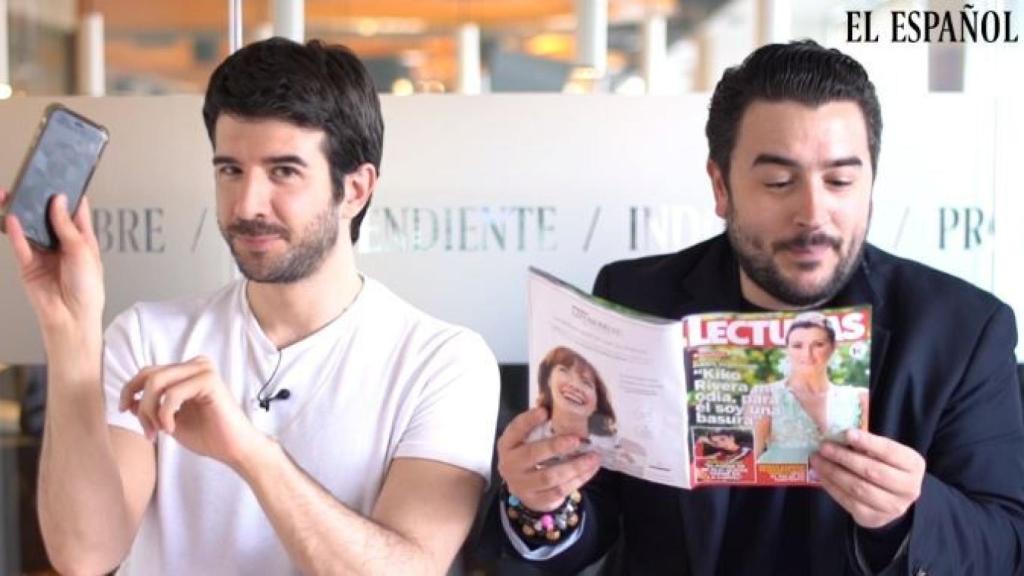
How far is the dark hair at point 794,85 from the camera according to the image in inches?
64.0

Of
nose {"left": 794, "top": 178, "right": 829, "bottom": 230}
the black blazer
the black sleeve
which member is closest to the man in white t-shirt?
the black blazer

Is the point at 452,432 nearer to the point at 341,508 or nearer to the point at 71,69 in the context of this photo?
the point at 341,508

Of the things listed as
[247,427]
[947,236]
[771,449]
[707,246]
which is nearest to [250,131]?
[247,427]

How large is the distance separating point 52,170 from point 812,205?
100 centimetres

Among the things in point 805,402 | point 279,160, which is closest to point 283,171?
point 279,160

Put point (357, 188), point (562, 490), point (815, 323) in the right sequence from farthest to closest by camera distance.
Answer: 1. point (357, 188)
2. point (562, 490)
3. point (815, 323)

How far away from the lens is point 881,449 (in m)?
1.38

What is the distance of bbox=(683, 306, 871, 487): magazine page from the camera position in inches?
53.0

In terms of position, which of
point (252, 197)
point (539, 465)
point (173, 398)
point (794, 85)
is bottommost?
point (539, 465)

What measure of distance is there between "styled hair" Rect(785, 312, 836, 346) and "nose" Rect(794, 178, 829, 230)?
263 millimetres

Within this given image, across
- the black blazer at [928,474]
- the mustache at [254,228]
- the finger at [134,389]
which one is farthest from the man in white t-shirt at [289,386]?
the black blazer at [928,474]

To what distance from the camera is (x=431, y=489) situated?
1.69 meters

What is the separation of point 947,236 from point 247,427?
54.8 inches

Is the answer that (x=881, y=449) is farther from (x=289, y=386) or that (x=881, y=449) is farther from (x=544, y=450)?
(x=289, y=386)
